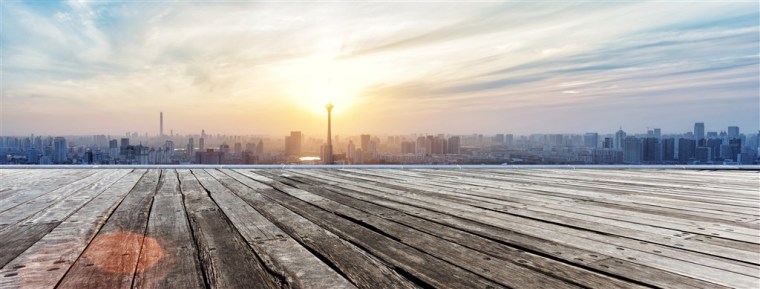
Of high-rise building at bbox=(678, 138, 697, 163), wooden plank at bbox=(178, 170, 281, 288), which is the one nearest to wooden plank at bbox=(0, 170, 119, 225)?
wooden plank at bbox=(178, 170, 281, 288)

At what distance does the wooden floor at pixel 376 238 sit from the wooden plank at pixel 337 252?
0.4 inches

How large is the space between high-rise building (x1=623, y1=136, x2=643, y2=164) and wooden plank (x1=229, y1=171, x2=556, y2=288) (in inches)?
291

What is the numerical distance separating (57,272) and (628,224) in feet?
9.33

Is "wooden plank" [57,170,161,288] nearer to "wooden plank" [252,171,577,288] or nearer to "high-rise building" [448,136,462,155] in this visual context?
"wooden plank" [252,171,577,288]

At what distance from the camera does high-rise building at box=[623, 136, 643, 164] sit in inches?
332

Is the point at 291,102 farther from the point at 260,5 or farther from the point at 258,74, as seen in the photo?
the point at 260,5

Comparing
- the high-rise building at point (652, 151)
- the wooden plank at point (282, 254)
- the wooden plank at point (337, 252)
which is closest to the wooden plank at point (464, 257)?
the wooden plank at point (337, 252)

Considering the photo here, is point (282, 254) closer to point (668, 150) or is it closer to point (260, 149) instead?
point (668, 150)

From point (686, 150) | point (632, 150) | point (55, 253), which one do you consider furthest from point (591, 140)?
point (55, 253)

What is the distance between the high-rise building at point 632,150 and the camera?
845cm

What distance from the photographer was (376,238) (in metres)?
2.08

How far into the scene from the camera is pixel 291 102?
2545 cm

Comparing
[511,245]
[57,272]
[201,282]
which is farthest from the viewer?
[511,245]

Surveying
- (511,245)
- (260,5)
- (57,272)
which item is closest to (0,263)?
(57,272)
